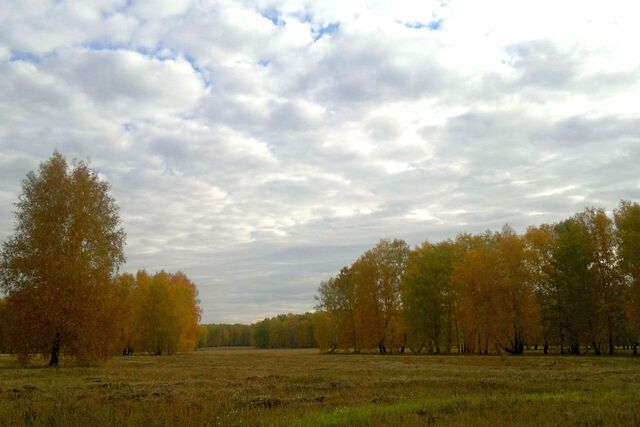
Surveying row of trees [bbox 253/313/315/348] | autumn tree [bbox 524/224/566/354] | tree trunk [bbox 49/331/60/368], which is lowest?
row of trees [bbox 253/313/315/348]

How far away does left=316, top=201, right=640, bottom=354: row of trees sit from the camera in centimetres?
5853

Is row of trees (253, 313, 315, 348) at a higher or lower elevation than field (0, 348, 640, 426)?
lower

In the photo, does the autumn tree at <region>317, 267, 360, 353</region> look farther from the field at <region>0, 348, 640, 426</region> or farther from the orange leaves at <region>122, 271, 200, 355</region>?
the field at <region>0, 348, 640, 426</region>

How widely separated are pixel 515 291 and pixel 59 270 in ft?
167

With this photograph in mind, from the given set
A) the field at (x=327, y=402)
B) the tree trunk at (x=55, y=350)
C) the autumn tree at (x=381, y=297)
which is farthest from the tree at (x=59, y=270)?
the autumn tree at (x=381, y=297)

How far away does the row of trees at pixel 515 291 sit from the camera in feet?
192

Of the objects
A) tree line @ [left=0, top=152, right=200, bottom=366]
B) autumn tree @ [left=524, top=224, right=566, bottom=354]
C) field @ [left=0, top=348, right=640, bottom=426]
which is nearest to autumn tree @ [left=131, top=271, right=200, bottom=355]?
tree line @ [left=0, top=152, right=200, bottom=366]

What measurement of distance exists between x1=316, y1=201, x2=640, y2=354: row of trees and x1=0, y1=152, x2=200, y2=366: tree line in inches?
1736

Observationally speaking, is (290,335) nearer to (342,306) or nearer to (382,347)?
(342,306)

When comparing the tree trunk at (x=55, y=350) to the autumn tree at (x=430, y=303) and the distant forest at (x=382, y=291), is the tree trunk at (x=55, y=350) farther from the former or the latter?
the autumn tree at (x=430, y=303)

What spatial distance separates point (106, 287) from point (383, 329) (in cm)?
5061

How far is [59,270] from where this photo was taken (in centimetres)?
3753

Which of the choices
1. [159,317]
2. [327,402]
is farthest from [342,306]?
[327,402]

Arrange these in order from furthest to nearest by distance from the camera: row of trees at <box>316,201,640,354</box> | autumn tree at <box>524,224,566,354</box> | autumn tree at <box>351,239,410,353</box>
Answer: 1. autumn tree at <box>351,239,410,353</box>
2. autumn tree at <box>524,224,566,354</box>
3. row of trees at <box>316,201,640,354</box>
